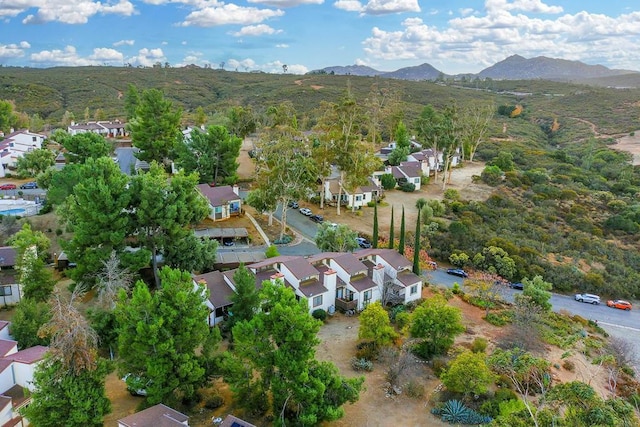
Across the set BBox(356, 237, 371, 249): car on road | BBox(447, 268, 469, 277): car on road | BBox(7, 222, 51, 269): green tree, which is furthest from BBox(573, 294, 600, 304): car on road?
BBox(7, 222, 51, 269): green tree

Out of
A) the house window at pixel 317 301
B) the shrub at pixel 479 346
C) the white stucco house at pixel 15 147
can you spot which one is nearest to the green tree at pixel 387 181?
the house window at pixel 317 301

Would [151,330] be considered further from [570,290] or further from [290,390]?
[570,290]

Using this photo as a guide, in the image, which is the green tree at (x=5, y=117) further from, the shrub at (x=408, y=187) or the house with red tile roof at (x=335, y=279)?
the house with red tile roof at (x=335, y=279)

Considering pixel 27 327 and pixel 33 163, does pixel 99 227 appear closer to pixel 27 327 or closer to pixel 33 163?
pixel 27 327

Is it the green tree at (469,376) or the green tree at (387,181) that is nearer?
the green tree at (469,376)

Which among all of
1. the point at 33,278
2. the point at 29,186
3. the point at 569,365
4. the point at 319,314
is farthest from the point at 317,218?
the point at 29,186

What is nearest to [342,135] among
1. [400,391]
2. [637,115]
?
[400,391]
